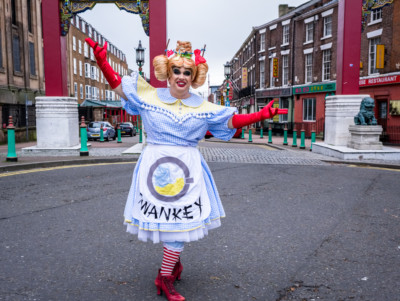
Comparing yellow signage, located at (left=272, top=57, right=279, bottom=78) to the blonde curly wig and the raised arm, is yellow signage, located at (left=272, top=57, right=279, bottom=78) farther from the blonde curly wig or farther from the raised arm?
the raised arm

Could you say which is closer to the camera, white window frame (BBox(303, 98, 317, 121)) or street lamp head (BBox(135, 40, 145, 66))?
street lamp head (BBox(135, 40, 145, 66))

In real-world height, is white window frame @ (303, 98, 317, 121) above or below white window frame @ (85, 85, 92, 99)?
below

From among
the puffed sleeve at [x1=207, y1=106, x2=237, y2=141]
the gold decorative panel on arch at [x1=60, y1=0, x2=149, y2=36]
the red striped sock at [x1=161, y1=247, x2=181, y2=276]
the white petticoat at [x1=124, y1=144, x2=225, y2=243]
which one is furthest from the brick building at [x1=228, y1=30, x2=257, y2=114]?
the red striped sock at [x1=161, y1=247, x2=181, y2=276]

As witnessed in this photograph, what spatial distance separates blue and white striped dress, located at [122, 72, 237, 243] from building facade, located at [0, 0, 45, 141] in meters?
17.6

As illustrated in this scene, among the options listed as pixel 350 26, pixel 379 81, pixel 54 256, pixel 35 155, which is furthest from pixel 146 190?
pixel 379 81

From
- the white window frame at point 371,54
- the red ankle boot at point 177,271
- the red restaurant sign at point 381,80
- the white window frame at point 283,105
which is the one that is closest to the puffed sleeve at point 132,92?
the red ankle boot at point 177,271

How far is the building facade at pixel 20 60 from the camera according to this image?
797 inches

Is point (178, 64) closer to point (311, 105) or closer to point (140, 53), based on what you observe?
point (140, 53)

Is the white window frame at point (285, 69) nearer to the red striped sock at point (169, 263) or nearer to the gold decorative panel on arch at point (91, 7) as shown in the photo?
the gold decorative panel on arch at point (91, 7)

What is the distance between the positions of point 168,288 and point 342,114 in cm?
1104

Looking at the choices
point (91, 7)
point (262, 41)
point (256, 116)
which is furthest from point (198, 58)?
point (262, 41)

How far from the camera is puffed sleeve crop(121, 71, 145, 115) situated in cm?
275

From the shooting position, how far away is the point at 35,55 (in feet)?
81.8

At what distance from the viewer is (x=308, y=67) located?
2677 cm
